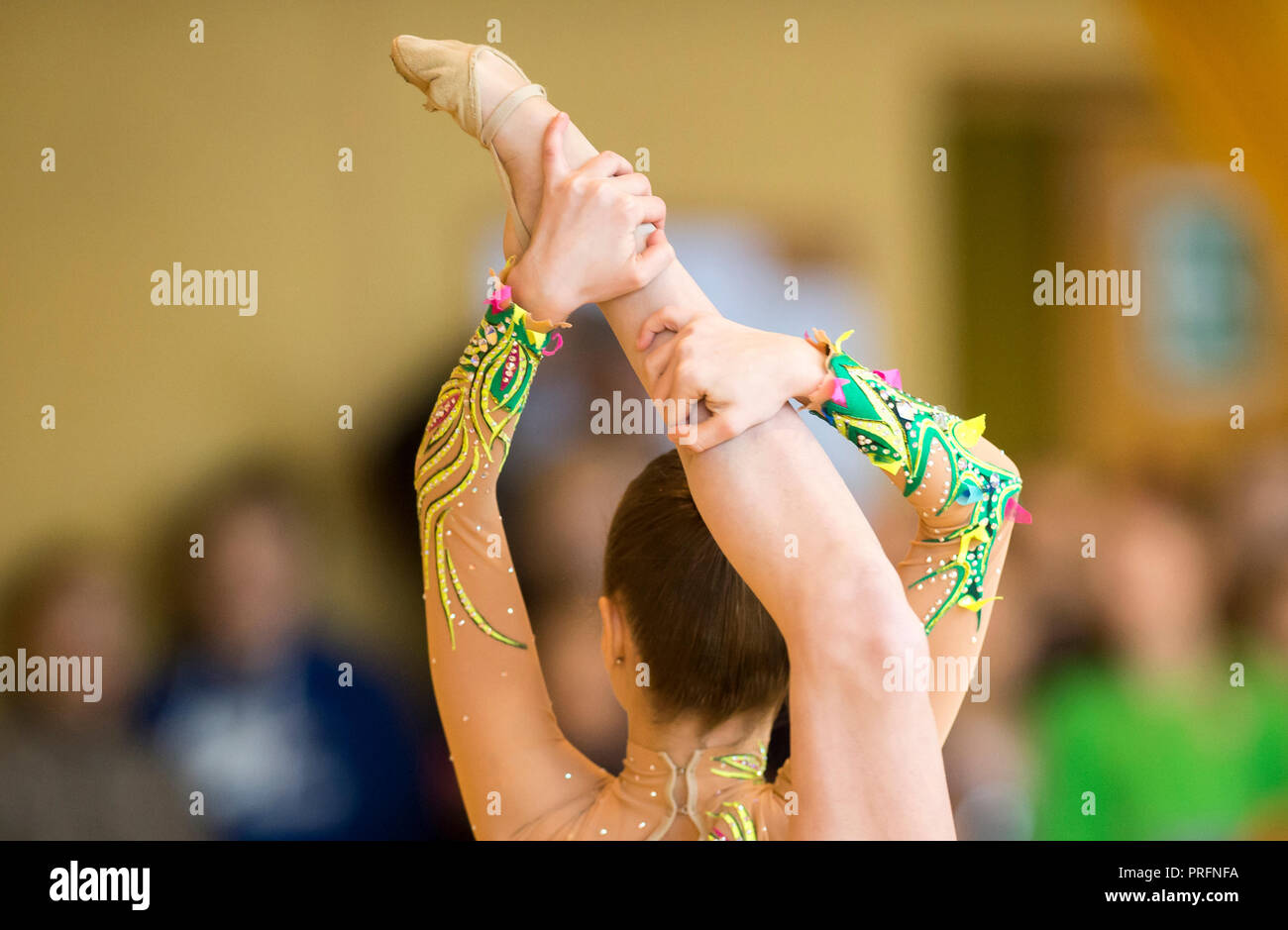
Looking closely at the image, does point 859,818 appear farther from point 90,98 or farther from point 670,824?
point 90,98

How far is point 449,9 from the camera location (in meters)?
1.29

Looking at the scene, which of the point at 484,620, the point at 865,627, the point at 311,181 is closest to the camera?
the point at 865,627

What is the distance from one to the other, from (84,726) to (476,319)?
75 cm

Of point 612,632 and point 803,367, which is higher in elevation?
point 803,367

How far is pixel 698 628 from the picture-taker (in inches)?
30.5

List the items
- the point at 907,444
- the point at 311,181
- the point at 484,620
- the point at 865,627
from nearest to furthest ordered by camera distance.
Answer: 1. the point at 865,627
2. the point at 907,444
3. the point at 484,620
4. the point at 311,181

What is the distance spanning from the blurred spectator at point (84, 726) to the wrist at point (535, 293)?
874 mm

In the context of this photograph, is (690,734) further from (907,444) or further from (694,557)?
(907,444)

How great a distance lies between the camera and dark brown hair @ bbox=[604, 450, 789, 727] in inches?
30.4

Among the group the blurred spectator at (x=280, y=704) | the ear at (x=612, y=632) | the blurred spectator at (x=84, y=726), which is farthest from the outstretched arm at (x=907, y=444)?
the blurred spectator at (x=84, y=726)

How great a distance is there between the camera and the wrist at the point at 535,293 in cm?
70

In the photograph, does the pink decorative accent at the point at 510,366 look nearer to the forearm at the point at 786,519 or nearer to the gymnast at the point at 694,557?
the gymnast at the point at 694,557

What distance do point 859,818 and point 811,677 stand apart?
0.09 meters

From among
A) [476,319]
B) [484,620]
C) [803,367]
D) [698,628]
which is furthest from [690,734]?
[476,319]
